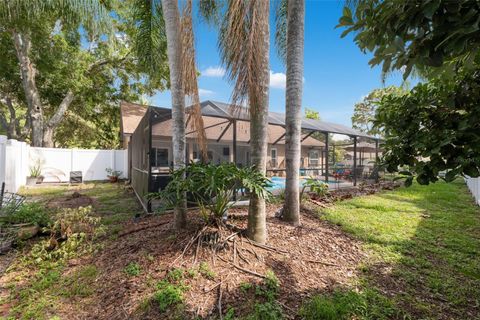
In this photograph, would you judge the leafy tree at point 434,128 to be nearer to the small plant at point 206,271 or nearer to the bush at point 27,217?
the small plant at point 206,271

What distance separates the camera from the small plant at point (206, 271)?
304 cm

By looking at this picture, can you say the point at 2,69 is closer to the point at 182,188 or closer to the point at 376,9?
the point at 182,188

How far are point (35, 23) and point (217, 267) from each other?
38.5 feet

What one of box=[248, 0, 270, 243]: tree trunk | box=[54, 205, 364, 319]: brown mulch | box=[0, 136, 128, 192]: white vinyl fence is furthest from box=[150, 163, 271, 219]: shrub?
box=[0, 136, 128, 192]: white vinyl fence

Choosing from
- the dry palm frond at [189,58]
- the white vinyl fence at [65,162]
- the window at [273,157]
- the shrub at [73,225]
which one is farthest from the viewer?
the window at [273,157]

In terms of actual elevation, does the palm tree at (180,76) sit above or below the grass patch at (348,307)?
above

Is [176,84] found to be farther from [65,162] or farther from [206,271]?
[65,162]

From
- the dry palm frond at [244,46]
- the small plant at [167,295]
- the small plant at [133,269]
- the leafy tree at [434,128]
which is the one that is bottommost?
the small plant at [167,295]

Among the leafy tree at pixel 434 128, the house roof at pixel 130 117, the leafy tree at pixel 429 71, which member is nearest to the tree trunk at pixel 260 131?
the leafy tree at pixel 434 128

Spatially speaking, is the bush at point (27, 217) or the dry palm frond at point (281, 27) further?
the dry palm frond at point (281, 27)

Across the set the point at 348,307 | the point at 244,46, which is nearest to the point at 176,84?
the point at 244,46

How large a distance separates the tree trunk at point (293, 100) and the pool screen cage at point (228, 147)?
99cm

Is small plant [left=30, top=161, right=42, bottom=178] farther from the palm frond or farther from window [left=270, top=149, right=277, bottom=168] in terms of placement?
window [left=270, top=149, right=277, bottom=168]

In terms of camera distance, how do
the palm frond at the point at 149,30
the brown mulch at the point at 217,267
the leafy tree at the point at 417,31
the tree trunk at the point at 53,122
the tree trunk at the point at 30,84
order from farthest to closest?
the tree trunk at the point at 53,122, the tree trunk at the point at 30,84, the palm frond at the point at 149,30, the brown mulch at the point at 217,267, the leafy tree at the point at 417,31
